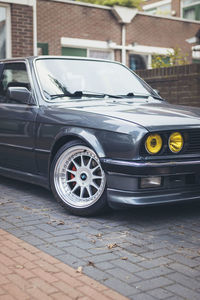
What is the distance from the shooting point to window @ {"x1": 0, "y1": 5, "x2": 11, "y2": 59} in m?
12.0

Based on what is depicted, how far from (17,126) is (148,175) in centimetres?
193

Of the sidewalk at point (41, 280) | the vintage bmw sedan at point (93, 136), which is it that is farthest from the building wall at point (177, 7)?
the sidewalk at point (41, 280)

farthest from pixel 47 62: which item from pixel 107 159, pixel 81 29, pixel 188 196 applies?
pixel 81 29

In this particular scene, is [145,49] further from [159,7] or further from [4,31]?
[4,31]

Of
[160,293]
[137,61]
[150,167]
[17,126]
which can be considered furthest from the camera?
[137,61]

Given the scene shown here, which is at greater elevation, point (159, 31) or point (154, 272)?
point (159, 31)

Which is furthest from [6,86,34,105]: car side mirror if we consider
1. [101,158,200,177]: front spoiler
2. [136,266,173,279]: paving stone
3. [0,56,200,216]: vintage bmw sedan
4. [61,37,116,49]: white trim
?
[61,37,116,49]: white trim

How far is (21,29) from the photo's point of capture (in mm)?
12070

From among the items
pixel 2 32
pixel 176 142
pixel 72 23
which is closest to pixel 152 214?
pixel 176 142

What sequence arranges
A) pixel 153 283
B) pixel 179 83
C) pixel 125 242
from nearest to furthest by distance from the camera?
pixel 153 283
pixel 125 242
pixel 179 83

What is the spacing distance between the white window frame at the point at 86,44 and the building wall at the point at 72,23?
154 millimetres

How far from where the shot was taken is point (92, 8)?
1838 centimetres

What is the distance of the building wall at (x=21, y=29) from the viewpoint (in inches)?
471

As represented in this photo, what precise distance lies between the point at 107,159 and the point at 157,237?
0.83 meters
